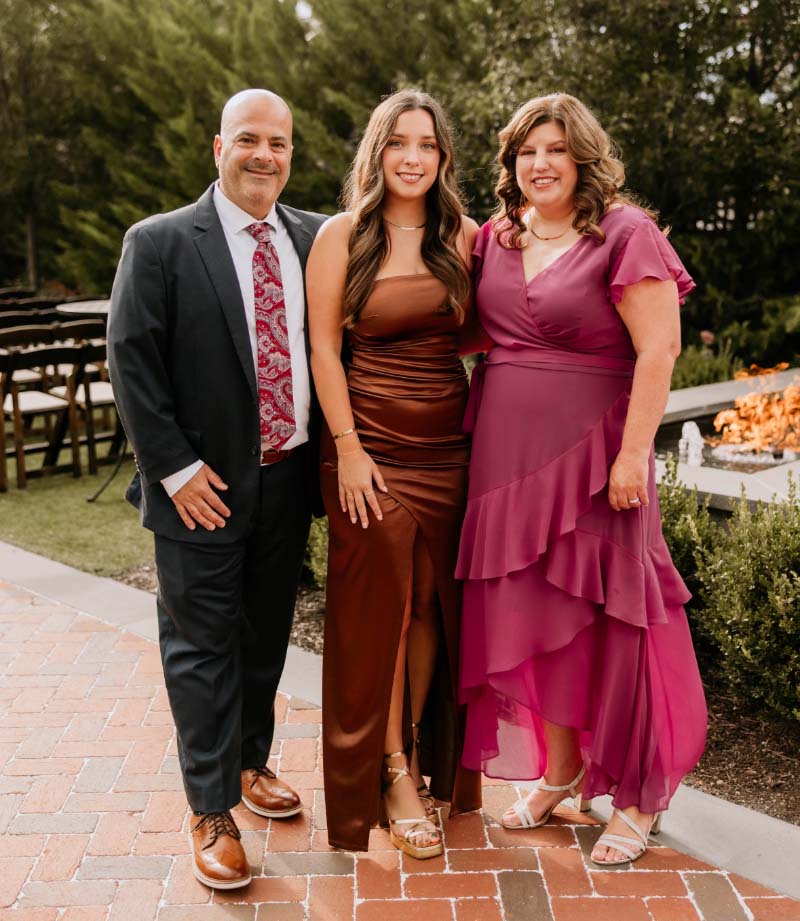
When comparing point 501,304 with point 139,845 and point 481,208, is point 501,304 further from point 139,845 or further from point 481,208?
point 481,208

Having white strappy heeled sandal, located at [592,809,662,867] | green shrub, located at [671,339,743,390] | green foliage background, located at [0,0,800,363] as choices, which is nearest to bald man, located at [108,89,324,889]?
white strappy heeled sandal, located at [592,809,662,867]

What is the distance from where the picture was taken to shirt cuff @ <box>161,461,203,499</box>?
287 centimetres

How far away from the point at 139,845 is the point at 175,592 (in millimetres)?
849

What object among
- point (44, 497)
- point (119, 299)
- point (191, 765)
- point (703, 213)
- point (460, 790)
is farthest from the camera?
point (703, 213)

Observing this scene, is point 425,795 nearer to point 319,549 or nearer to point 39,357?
point 319,549

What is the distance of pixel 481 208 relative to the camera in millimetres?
13562

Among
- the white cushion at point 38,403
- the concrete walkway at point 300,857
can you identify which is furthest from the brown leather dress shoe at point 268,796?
the white cushion at point 38,403

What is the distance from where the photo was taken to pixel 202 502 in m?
2.89

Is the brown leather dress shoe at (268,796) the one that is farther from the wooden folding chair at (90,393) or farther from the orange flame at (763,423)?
the wooden folding chair at (90,393)

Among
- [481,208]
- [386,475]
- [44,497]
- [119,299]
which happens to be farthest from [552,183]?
[481,208]

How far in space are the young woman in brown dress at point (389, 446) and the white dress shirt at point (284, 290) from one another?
11 centimetres

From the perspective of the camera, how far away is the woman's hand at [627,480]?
283cm

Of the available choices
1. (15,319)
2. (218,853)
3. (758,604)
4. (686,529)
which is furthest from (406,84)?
(218,853)

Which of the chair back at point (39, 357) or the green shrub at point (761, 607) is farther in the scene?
the chair back at point (39, 357)
